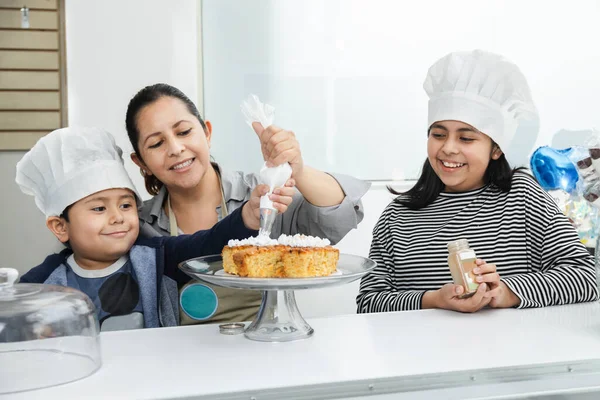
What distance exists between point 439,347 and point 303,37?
79.8 inches

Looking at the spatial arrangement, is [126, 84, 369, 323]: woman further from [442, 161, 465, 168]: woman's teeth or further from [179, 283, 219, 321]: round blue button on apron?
[442, 161, 465, 168]: woman's teeth

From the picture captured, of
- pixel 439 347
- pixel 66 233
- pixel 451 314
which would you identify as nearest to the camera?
pixel 439 347

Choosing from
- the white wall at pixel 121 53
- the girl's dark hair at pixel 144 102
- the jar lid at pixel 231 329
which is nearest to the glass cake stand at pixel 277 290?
the jar lid at pixel 231 329

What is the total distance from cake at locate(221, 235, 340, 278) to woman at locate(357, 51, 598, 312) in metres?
0.38

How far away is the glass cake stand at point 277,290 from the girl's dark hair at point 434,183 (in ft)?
1.75

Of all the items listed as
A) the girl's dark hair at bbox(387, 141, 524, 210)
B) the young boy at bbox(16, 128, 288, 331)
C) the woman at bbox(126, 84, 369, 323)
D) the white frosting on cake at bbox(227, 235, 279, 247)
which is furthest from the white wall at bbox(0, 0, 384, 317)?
the white frosting on cake at bbox(227, 235, 279, 247)

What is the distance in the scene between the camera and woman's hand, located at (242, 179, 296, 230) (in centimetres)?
110

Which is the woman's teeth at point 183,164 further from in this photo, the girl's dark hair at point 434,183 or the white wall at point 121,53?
the white wall at point 121,53

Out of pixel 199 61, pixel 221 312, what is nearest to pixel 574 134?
pixel 199 61

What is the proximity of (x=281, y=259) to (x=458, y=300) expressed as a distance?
33 cm

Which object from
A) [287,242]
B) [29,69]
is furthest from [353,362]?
[29,69]

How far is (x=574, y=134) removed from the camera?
2949mm

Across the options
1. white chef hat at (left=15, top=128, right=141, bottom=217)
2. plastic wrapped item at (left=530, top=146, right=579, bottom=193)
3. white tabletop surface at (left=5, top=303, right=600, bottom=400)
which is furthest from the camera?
plastic wrapped item at (left=530, top=146, right=579, bottom=193)

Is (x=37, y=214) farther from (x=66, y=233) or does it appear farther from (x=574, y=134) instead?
(x=574, y=134)
